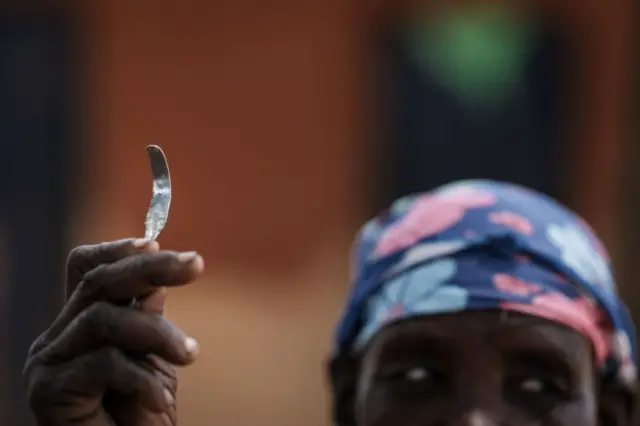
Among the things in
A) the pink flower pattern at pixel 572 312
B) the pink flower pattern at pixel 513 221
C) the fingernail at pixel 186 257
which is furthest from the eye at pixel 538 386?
the fingernail at pixel 186 257

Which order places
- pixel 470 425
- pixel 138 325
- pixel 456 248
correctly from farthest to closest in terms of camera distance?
pixel 456 248, pixel 470 425, pixel 138 325

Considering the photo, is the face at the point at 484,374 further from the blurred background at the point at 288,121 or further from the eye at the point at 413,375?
the blurred background at the point at 288,121

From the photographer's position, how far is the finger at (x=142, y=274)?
4.72 ft

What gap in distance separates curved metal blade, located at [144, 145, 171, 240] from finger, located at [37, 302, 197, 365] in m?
0.11

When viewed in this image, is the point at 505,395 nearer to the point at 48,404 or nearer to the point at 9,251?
the point at 48,404

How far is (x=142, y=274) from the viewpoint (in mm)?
1452

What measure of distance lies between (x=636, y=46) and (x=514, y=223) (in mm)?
3743

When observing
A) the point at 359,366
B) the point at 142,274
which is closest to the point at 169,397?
the point at 142,274

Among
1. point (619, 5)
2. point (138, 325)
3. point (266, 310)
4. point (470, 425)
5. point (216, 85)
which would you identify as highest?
point (619, 5)

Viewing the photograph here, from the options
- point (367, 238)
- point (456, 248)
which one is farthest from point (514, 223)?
point (367, 238)

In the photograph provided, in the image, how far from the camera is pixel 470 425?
6.19ft

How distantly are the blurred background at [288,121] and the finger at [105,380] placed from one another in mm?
3951

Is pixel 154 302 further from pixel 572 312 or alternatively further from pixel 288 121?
pixel 288 121

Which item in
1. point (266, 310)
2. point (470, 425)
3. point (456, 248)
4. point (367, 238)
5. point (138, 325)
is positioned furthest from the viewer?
point (266, 310)
